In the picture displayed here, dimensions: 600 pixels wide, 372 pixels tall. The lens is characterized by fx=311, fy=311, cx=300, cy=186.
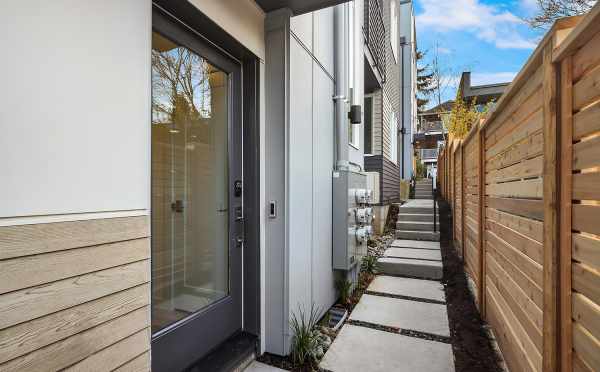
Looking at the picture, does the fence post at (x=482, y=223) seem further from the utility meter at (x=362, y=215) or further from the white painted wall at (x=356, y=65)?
the white painted wall at (x=356, y=65)

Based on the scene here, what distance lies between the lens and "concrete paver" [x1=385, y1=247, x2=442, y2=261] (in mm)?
4852

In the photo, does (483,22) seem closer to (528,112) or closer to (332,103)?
(332,103)

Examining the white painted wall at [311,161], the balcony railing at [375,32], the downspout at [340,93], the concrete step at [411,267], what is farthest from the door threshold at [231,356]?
the balcony railing at [375,32]

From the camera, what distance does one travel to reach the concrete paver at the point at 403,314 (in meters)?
2.96

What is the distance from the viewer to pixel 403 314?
3.23 metres

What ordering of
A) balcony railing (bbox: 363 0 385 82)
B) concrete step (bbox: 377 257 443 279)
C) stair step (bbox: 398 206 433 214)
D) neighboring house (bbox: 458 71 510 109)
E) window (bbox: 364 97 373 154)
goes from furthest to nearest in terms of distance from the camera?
neighboring house (bbox: 458 71 510 109)
window (bbox: 364 97 373 154)
stair step (bbox: 398 206 433 214)
balcony railing (bbox: 363 0 385 82)
concrete step (bbox: 377 257 443 279)

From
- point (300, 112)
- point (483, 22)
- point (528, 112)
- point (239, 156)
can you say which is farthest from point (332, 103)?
point (483, 22)

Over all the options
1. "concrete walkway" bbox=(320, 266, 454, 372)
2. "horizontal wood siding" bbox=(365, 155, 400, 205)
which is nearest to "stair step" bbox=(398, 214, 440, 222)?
"horizontal wood siding" bbox=(365, 155, 400, 205)

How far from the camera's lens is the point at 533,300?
1.62 metres

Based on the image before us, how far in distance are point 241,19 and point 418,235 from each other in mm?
5396

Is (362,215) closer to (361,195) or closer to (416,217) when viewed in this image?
(361,195)

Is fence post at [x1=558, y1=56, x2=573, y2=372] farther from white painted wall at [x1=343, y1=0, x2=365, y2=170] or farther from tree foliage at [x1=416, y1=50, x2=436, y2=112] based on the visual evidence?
tree foliage at [x1=416, y1=50, x2=436, y2=112]

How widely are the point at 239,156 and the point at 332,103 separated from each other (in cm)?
164

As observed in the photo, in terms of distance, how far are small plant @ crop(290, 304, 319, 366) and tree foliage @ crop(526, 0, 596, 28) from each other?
22.7ft
